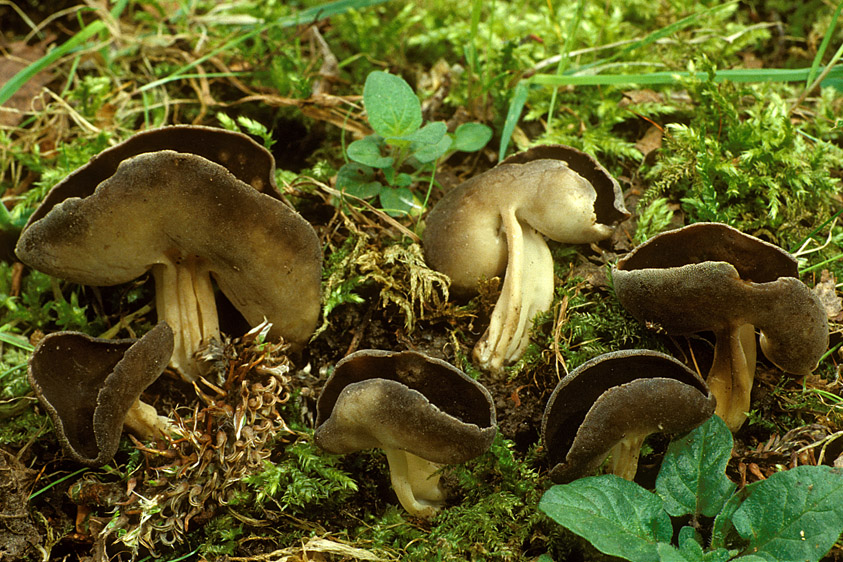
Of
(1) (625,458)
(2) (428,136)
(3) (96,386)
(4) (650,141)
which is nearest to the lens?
(1) (625,458)

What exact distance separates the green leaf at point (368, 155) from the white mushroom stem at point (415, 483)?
3.76ft

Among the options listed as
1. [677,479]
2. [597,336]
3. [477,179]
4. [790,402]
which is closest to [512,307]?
[597,336]

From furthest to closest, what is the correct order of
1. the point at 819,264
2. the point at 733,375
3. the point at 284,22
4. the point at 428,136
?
the point at 284,22, the point at 428,136, the point at 819,264, the point at 733,375

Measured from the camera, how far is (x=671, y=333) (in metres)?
2.23

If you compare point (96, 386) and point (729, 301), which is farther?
point (96, 386)

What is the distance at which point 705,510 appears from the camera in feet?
6.23

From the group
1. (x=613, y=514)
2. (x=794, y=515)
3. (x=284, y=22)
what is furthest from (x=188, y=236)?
(x=794, y=515)

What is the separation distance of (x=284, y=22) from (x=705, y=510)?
2.92 metres

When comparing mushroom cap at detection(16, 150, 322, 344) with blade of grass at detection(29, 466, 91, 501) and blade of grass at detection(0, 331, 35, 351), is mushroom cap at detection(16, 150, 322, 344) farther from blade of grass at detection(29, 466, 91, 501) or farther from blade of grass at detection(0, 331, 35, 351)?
blade of grass at detection(29, 466, 91, 501)

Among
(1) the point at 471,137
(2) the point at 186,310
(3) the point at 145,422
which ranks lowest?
(3) the point at 145,422

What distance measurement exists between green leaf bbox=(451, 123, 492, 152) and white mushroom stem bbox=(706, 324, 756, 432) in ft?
4.06

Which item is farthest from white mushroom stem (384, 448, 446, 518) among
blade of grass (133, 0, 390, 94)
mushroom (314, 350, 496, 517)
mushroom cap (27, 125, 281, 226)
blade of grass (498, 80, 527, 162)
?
blade of grass (133, 0, 390, 94)

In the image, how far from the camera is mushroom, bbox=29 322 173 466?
2.04 m

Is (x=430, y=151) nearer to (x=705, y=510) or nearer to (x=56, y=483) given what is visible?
(x=705, y=510)
